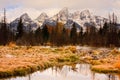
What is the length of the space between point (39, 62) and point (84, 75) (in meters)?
5.81

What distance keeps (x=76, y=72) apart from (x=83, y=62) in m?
9.82

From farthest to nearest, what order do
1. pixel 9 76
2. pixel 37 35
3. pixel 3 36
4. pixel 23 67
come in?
pixel 37 35 → pixel 3 36 → pixel 23 67 → pixel 9 76

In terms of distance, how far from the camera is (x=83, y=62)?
44594 mm

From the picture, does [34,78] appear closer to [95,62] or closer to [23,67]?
[23,67]

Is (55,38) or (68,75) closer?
(68,75)

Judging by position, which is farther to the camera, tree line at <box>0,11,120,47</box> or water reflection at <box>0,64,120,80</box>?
tree line at <box>0,11,120,47</box>

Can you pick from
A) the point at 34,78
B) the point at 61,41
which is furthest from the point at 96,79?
the point at 61,41

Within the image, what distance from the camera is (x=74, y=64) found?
139 feet

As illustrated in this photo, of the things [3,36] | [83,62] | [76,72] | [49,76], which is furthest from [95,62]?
[3,36]

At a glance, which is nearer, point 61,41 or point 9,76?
point 9,76

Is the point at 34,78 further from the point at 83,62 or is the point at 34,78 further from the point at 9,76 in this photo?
the point at 83,62

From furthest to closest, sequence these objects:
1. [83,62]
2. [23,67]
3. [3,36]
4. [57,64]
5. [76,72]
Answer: [3,36] → [83,62] → [57,64] → [76,72] → [23,67]

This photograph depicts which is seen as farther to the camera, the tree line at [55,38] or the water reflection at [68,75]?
the tree line at [55,38]

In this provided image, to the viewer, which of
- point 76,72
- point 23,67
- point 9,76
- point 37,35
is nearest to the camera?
point 9,76
